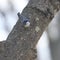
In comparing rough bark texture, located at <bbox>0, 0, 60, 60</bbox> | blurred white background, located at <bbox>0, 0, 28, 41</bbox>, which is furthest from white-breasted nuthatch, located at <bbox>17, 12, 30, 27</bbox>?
blurred white background, located at <bbox>0, 0, 28, 41</bbox>

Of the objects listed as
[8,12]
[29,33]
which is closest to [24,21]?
[29,33]

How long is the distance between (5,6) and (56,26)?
1056 millimetres

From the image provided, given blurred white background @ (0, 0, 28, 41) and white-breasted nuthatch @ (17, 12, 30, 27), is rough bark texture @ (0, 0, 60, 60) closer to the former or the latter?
white-breasted nuthatch @ (17, 12, 30, 27)

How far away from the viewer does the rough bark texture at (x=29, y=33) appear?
0.82m

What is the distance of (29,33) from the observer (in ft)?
2.81

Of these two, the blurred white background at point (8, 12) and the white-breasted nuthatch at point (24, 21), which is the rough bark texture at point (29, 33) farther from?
the blurred white background at point (8, 12)

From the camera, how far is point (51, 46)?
5344 mm

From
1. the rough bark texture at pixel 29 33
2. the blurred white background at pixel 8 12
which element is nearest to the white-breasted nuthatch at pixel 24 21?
the rough bark texture at pixel 29 33

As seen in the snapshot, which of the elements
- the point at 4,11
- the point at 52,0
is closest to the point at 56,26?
the point at 4,11

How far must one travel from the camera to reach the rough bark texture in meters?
0.82

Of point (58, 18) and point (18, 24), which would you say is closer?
point (18, 24)

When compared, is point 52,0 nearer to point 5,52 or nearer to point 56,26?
point 5,52

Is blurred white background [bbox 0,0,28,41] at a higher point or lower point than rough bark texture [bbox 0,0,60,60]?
higher

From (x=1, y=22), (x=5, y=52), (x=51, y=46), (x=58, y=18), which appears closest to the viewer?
(x=5, y=52)
